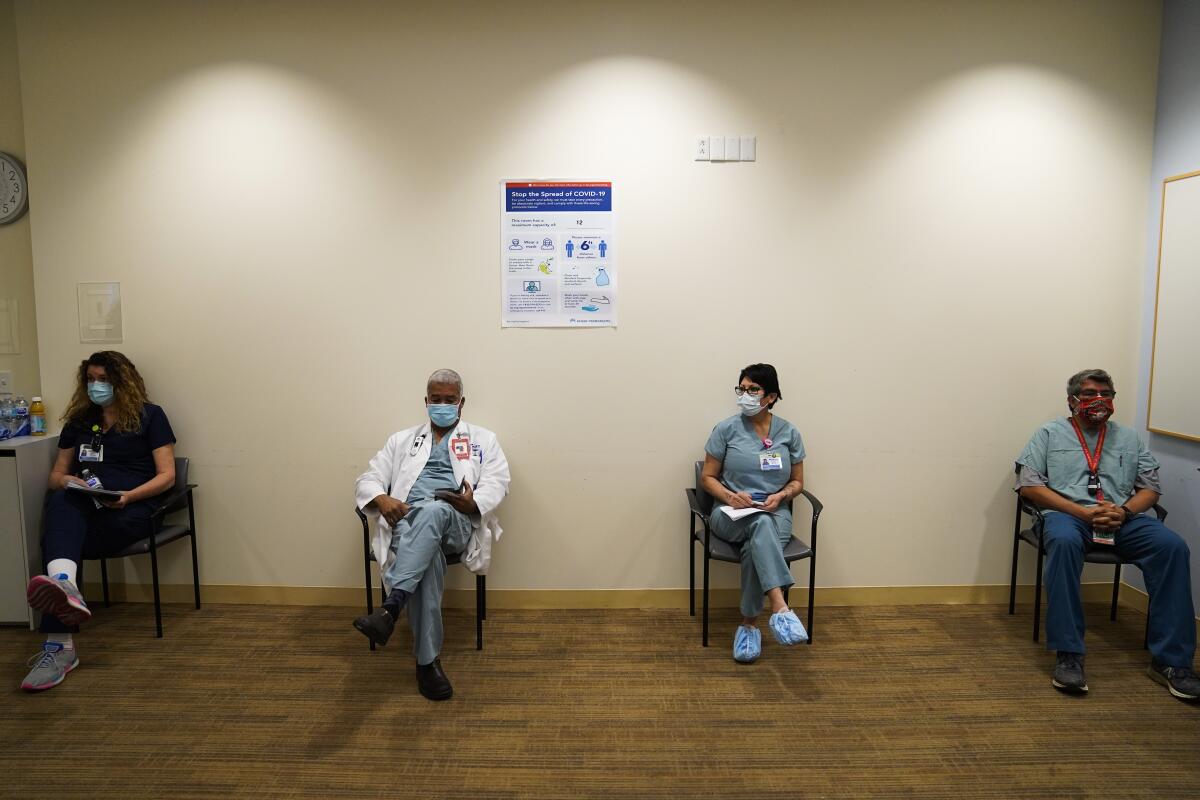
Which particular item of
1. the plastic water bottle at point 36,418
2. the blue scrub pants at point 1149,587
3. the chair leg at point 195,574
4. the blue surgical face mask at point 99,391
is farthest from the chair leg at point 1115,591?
the plastic water bottle at point 36,418

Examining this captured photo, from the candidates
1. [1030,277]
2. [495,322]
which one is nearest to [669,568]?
[495,322]

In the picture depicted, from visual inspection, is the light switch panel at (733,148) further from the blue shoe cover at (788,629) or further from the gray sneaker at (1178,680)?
the gray sneaker at (1178,680)

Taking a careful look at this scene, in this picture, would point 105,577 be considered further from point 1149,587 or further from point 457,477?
point 1149,587

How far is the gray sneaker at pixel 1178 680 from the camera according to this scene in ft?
9.15

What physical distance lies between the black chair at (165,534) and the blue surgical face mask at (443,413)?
4.58 feet

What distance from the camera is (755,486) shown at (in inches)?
133

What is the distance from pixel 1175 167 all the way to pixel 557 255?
10.3 feet

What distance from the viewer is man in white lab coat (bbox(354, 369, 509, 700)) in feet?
9.44

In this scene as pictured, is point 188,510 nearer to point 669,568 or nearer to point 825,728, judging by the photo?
point 669,568

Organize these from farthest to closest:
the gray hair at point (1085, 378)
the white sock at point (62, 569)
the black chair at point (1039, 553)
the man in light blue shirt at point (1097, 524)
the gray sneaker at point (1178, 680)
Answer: the gray hair at point (1085, 378), the black chair at point (1039, 553), the white sock at point (62, 569), the man in light blue shirt at point (1097, 524), the gray sneaker at point (1178, 680)

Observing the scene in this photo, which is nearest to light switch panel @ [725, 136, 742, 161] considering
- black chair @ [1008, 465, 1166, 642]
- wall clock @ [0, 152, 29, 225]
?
black chair @ [1008, 465, 1166, 642]

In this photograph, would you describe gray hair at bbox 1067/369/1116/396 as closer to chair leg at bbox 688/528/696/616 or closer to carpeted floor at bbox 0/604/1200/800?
carpeted floor at bbox 0/604/1200/800

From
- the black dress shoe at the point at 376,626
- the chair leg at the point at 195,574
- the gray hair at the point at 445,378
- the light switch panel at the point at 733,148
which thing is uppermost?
the light switch panel at the point at 733,148

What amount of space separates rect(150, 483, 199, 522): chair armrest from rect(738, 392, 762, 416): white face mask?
2880 millimetres
